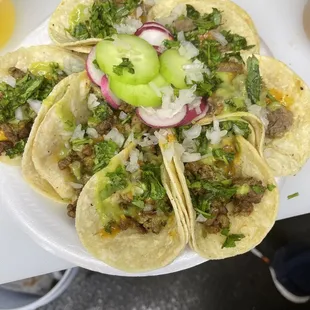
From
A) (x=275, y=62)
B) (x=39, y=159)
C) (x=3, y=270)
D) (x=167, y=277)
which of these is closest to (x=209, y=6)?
(x=275, y=62)

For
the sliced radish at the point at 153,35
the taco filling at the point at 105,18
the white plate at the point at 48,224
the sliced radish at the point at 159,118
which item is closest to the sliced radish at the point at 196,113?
the sliced radish at the point at 159,118

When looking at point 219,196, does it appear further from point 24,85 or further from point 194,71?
point 24,85

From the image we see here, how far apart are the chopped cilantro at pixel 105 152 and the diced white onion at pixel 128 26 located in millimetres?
351

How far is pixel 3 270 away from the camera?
2012 mm

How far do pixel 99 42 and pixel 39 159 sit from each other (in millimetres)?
400

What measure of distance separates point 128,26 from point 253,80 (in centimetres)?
43

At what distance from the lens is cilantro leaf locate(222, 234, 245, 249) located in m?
1.68

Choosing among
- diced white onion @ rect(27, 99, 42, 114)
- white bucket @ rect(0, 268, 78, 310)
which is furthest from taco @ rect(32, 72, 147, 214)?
white bucket @ rect(0, 268, 78, 310)

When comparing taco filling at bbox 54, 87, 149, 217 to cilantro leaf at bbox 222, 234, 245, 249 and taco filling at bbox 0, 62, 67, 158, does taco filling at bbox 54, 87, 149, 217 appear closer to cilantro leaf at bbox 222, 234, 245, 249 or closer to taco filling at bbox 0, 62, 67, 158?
taco filling at bbox 0, 62, 67, 158

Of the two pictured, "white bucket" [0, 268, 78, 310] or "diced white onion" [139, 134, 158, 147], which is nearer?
"diced white onion" [139, 134, 158, 147]

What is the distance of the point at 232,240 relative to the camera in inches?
66.3

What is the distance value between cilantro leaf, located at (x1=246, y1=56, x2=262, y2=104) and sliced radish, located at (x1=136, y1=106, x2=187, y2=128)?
0.23 m

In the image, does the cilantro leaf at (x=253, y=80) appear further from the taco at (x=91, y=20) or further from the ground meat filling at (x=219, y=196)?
the taco at (x=91, y=20)

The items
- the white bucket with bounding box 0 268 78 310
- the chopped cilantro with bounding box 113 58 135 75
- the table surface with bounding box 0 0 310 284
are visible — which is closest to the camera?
the chopped cilantro with bounding box 113 58 135 75
